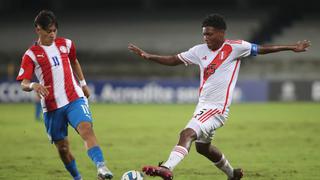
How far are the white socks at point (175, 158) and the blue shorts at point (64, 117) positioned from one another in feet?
3.94

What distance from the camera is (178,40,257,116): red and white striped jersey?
8695 millimetres

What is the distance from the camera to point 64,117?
874 centimetres

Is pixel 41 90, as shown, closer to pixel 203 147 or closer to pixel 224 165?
pixel 203 147

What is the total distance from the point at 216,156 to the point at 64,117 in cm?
211

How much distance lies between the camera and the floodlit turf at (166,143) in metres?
11.2

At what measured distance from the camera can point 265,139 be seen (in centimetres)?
1669

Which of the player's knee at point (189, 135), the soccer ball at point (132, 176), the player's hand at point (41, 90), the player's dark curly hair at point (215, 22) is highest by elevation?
the player's dark curly hair at point (215, 22)

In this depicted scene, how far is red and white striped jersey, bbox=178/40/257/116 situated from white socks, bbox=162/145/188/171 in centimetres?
83

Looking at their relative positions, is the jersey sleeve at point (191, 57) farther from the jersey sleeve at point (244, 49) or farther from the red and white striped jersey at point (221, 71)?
the jersey sleeve at point (244, 49)

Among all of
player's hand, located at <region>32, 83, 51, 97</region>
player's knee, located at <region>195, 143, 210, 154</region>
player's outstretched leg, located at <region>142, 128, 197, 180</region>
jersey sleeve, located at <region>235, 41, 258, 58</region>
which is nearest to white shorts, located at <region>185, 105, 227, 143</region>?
player's outstretched leg, located at <region>142, 128, 197, 180</region>

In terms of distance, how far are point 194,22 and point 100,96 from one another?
1147 centimetres

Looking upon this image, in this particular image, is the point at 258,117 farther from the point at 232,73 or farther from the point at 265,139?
the point at 232,73

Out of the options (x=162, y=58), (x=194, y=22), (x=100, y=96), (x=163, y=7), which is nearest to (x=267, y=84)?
(x=100, y=96)

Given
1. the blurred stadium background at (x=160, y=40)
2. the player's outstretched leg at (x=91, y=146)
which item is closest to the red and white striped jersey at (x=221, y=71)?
the player's outstretched leg at (x=91, y=146)
